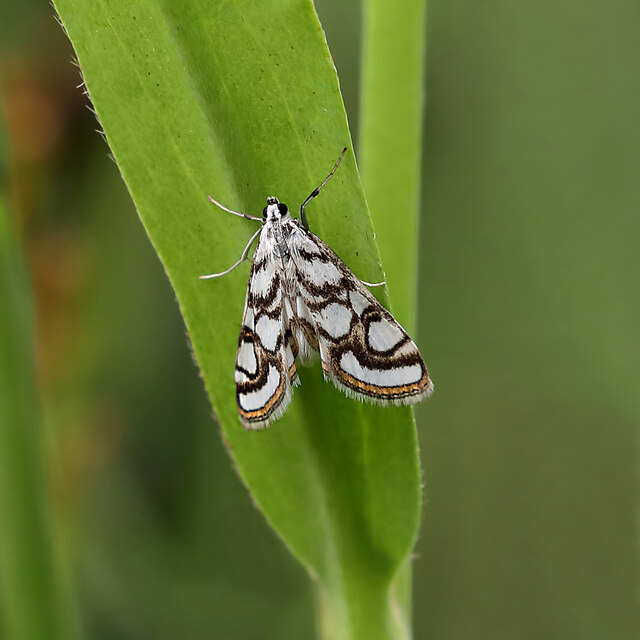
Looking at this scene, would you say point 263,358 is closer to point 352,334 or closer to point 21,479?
point 352,334

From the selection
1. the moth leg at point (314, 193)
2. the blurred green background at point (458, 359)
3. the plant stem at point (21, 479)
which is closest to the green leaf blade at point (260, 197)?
the moth leg at point (314, 193)

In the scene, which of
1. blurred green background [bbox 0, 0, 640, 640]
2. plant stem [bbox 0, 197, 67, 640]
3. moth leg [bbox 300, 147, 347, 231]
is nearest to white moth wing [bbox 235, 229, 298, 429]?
moth leg [bbox 300, 147, 347, 231]

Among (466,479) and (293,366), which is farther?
(466,479)

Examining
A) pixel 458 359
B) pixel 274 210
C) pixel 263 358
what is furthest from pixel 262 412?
pixel 458 359

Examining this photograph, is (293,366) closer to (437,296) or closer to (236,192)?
(236,192)

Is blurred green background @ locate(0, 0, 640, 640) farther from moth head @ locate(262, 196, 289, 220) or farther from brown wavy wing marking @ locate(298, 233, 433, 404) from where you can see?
moth head @ locate(262, 196, 289, 220)

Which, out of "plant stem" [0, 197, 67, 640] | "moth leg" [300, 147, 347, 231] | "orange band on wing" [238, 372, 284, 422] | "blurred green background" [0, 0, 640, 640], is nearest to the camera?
"moth leg" [300, 147, 347, 231]

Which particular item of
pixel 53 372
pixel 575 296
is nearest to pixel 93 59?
pixel 53 372
